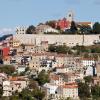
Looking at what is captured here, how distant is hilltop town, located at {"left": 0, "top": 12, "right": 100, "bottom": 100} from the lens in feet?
135

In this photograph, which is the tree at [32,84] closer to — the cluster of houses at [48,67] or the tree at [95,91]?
the cluster of houses at [48,67]

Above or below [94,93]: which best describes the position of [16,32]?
above

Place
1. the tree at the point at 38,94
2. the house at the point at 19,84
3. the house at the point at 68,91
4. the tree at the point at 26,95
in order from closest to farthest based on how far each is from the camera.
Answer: the tree at the point at 26,95 → the tree at the point at 38,94 → the house at the point at 19,84 → the house at the point at 68,91

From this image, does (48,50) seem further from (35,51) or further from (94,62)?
(94,62)

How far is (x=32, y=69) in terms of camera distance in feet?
149

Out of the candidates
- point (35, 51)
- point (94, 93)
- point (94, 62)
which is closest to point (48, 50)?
point (35, 51)

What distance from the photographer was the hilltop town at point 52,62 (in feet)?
135

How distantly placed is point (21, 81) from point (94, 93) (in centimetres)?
360

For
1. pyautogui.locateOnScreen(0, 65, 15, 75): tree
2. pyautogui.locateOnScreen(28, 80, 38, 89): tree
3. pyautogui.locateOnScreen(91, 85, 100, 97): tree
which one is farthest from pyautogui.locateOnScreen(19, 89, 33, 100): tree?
pyautogui.locateOnScreen(0, 65, 15, 75): tree

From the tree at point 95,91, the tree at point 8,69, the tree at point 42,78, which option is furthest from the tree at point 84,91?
the tree at point 8,69

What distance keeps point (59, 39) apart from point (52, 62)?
5.12m

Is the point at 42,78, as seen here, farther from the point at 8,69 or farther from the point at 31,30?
the point at 31,30

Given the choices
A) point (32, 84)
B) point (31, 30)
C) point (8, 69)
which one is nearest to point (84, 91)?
point (32, 84)

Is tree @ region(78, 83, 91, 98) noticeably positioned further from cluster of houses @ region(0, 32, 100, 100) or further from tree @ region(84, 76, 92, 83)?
tree @ region(84, 76, 92, 83)
